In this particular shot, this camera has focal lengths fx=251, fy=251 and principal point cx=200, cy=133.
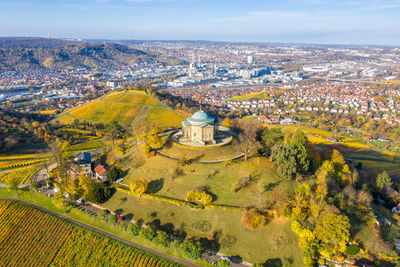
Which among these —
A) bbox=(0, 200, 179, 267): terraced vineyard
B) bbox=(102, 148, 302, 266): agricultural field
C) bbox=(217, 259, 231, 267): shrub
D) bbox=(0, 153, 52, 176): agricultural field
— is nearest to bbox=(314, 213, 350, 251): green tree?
bbox=(102, 148, 302, 266): agricultural field

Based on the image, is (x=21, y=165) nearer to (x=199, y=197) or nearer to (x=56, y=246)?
(x=56, y=246)

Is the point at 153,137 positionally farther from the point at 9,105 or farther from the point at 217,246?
the point at 9,105

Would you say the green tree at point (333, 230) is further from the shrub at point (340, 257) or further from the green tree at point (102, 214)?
the green tree at point (102, 214)

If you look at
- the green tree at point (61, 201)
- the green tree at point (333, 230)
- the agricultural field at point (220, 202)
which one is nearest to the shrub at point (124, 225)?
the agricultural field at point (220, 202)

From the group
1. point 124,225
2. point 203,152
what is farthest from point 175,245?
point 203,152

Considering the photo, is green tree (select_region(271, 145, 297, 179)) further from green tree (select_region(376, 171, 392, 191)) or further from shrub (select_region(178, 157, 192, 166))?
green tree (select_region(376, 171, 392, 191))

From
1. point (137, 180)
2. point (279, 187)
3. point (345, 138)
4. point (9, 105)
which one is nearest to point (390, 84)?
point (345, 138)

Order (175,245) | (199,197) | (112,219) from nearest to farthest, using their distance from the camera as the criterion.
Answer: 1. (175,245)
2. (112,219)
3. (199,197)
